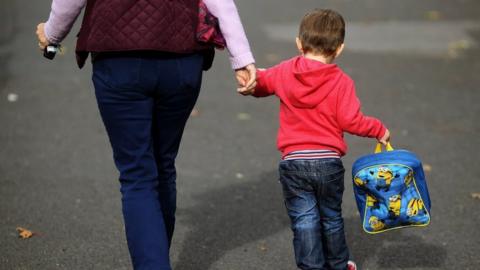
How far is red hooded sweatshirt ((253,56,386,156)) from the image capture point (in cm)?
371

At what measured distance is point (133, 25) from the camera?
332 cm

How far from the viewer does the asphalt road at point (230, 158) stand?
4777 millimetres

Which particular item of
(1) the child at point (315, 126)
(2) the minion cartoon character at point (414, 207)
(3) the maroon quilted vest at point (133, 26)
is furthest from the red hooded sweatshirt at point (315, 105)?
(3) the maroon quilted vest at point (133, 26)

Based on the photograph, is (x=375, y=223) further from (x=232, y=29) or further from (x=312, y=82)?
(x=232, y=29)

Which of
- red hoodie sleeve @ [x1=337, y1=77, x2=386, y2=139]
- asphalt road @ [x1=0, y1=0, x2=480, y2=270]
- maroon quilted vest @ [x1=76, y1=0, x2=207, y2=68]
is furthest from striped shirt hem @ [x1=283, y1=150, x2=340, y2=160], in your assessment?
asphalt road @ [x1=0, y1=0, x2=480, y2=270]

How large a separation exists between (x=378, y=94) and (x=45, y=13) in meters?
5.64

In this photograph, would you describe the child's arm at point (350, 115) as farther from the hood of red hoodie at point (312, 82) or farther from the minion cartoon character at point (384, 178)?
the minion cartoon character at point (384, 178)

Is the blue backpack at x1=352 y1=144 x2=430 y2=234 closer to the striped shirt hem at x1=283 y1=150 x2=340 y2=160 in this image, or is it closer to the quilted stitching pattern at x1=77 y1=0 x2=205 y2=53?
the striped shirt hem at x1=283 y1=150 x2=340 y2=160

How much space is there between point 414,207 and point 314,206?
1.52 ft

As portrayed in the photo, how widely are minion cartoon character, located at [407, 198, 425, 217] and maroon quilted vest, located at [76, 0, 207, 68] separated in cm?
131

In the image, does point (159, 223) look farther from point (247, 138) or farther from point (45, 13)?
point (45, 13)

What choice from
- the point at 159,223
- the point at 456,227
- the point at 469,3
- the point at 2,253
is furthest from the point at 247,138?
the point at 469,3

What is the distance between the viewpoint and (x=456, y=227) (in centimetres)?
525

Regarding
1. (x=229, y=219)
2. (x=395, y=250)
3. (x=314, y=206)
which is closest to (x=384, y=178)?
(x=314, y=206)
